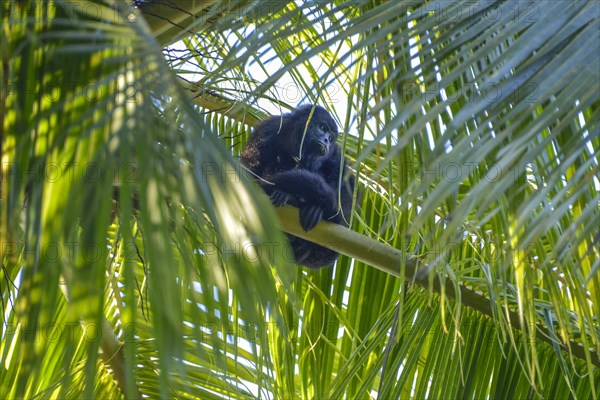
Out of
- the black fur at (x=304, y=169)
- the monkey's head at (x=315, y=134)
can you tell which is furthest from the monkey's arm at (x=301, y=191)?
the monkey's head at (x=315, y=134)

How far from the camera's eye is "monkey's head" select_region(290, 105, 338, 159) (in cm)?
403

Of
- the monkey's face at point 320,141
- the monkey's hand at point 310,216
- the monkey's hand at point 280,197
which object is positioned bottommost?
the monkey's hand at point 310,216

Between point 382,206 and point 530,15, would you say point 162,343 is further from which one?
point 382,206

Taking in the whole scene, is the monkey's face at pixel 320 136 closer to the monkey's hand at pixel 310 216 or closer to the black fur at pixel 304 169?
the black fur at pixel 304 169

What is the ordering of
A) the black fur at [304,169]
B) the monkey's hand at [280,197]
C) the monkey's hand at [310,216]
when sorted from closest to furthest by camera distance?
the monkey's hand at [310,216] < the monkey's hand at [280,197] < the black fur at [304,169]

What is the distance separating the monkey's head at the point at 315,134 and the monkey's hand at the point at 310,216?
1.26 metres

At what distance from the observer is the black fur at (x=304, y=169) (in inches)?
123

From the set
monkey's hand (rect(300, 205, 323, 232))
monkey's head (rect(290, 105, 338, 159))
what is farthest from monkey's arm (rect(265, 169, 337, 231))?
monkey's head (rect(290, 105, 338, 159))

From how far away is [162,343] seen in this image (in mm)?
786

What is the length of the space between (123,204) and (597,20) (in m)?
0.58

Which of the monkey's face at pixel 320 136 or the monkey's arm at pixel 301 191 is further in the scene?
the monkey's face at pixel 320 136

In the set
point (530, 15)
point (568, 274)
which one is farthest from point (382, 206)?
point (530, 15)

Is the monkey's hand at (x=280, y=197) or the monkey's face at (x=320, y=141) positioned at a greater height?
the monkey's face at (x=320, y=141)

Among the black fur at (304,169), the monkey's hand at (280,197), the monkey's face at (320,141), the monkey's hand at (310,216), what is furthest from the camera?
the monkey's face at (320,141)
